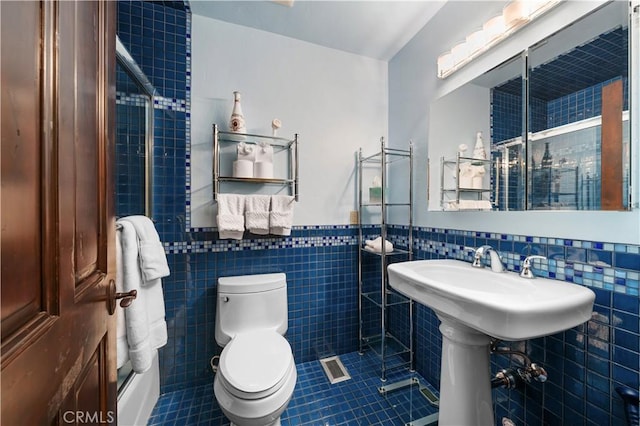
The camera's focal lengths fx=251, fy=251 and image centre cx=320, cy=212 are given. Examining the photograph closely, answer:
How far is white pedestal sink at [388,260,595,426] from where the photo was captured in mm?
709

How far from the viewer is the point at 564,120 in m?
0.99

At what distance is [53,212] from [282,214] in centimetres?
127

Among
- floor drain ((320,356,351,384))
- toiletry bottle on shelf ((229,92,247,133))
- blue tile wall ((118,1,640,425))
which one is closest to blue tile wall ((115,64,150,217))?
blue tile wall ((118,1,640,425))

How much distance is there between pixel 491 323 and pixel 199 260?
5.03 feet

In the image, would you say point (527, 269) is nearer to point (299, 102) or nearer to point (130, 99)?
point (299, 102)

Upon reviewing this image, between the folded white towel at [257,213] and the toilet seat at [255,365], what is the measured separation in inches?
24.3

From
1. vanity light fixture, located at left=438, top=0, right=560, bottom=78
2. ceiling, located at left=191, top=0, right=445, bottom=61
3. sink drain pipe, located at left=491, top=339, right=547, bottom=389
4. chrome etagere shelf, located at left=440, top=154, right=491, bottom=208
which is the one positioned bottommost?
sink drain pipe, located at left=491, top=339, right=547, bottom=389

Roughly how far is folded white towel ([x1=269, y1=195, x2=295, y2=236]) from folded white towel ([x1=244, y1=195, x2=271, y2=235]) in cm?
3

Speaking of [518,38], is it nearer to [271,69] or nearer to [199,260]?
[271,69]

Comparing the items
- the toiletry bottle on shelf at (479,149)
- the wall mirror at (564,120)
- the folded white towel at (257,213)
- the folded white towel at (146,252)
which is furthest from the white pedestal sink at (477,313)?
the folded white towel at (146,252)

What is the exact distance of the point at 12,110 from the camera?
0.95ft

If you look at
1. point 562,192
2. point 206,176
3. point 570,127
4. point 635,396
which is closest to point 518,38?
point 570,127

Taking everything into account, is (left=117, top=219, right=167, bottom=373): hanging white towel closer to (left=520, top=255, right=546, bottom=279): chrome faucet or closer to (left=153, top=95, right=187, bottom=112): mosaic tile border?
(left=153, top=95, right=187, bottom=112): mosaic tile border

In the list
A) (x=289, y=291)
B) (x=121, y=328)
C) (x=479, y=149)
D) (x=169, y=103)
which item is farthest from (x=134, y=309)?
(x=479, y=149)
